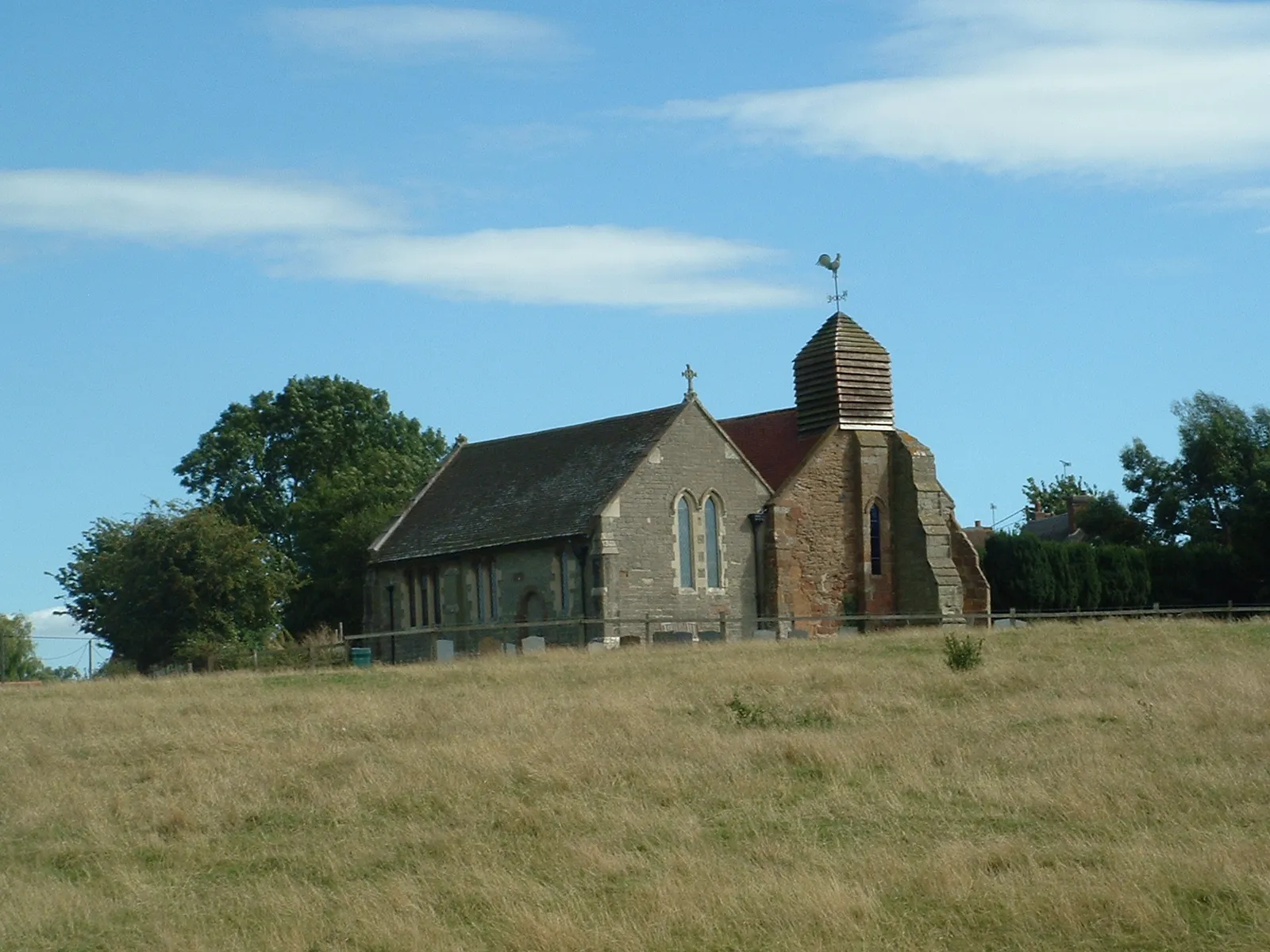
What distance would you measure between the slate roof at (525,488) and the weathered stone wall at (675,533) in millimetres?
583

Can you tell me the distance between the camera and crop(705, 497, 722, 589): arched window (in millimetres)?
48812

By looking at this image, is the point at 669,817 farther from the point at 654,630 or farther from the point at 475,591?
the point at 475,591

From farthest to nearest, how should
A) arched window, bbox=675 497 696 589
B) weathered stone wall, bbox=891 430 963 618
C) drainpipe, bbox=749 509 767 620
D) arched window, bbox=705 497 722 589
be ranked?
1. weathered stone wall, bbox=891 430 963 618
2. drainpipe, bbox=749 509 767 620
3. arched window, bbox=705 497 722 589
4. arched window, bbox=675 497 696 589

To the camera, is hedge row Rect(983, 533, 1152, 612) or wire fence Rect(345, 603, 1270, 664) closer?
wire fence Rect(345, 603, 1270, 664)

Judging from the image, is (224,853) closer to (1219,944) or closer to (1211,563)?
(1219,944)

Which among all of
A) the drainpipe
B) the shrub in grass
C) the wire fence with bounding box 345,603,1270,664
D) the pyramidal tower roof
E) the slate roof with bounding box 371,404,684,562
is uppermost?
the pyramidal tower roof

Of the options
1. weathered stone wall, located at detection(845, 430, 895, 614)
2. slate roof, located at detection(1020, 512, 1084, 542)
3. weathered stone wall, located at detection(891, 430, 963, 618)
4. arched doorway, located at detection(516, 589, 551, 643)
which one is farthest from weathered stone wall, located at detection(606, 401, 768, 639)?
slate roof, located at detection(1020, 512, 1084, 542)

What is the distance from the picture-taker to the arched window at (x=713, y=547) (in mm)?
48812

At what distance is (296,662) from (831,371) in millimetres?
20172

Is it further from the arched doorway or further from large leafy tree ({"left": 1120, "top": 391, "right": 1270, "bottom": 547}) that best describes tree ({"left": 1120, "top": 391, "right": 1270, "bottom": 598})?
the arched doorway

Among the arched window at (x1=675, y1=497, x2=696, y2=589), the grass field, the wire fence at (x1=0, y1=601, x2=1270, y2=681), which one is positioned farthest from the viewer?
the arched window at (x1=675, y1=497, x2=696, y2=589)

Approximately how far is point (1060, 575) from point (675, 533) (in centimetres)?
1695

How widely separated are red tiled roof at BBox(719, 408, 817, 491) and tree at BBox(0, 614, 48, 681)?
4742cm

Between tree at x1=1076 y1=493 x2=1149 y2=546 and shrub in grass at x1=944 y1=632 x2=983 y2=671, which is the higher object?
tree at x1=1076 y1=493 x2=1149 y2=546
